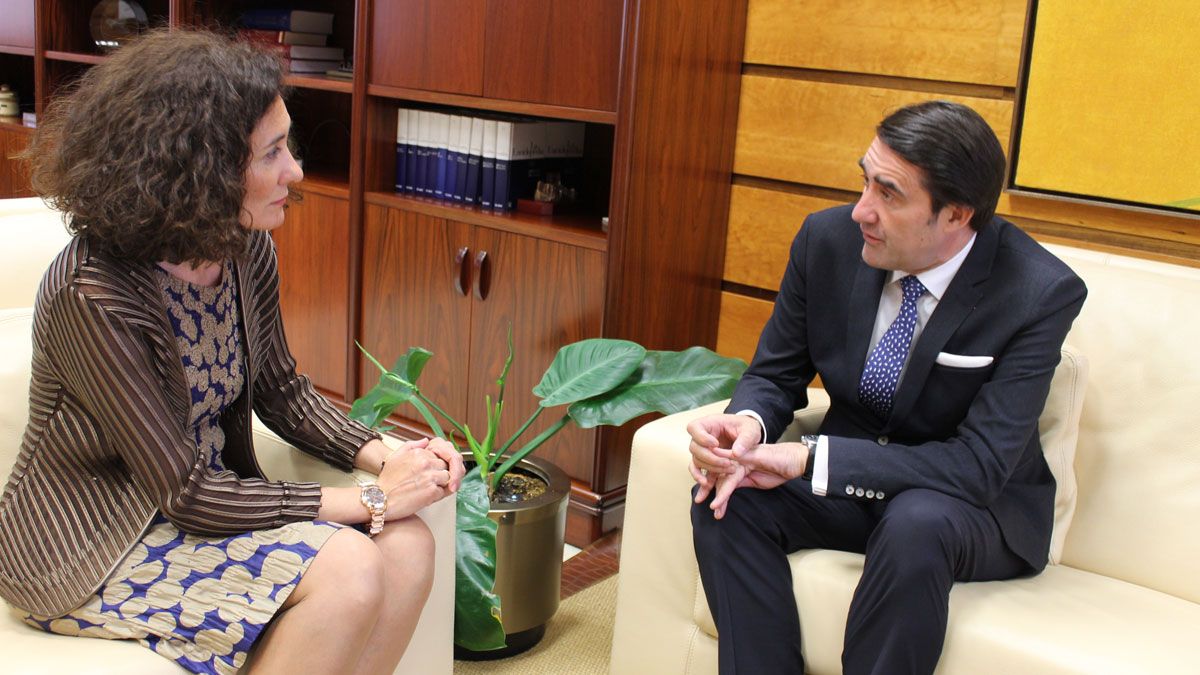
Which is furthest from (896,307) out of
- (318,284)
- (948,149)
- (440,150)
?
(318,284)

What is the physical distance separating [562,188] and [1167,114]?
149cm

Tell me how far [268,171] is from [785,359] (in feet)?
3.27

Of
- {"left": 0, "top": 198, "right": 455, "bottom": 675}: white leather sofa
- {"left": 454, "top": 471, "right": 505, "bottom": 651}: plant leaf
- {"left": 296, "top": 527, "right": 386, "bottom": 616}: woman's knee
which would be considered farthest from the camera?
{"left": 454, "top": 471, "right": 505, "bottom": 651}: plant leaf

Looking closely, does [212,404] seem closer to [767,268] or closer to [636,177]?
[636,177]

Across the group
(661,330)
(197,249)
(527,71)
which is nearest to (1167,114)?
(661,330)

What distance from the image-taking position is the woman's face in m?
1.66

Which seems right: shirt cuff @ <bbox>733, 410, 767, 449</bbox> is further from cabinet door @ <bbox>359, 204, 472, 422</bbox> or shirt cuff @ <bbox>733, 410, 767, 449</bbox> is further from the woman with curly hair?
cabinet door @ <bbox>359, 204, 472, 422</bbox>

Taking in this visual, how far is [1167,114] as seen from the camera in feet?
7.93

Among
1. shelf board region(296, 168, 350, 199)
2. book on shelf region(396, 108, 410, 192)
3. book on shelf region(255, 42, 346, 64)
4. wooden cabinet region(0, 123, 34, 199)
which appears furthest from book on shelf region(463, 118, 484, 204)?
wooden cabinet region(0, 123, 34, 199)

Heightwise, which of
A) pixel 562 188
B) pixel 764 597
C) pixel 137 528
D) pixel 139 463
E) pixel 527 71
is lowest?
pixel 764 597

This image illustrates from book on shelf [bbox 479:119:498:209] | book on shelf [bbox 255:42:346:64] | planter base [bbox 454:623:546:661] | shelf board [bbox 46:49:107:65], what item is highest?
book on shelf [bbox 255:42:346:64]

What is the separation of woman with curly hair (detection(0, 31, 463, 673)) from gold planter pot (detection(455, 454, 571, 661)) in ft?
2.12

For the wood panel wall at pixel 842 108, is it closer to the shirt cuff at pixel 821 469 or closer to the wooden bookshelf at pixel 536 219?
the wooden bookshelf at pixel 536 219

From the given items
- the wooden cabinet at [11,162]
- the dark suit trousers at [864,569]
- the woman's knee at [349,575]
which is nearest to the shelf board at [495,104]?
the dark suit trousers at [864,569]
